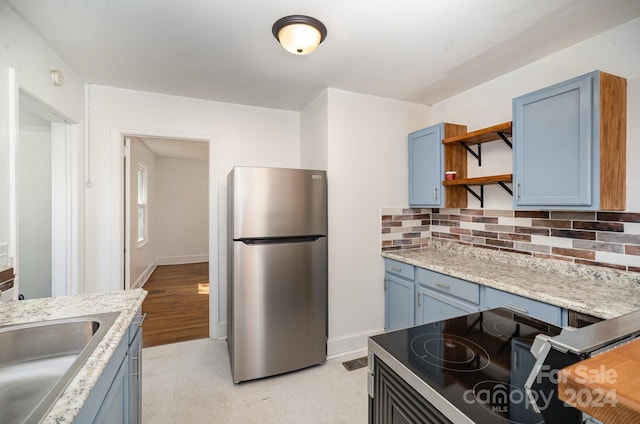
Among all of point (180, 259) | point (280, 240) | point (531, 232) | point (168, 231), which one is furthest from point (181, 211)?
point (531, 232)

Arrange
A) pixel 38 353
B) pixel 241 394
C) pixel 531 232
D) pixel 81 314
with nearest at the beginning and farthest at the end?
pixel 38 353 → pixel 81 314 → pixel 241 394 → pixel 531 232

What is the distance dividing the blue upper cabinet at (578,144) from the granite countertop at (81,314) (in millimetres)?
2321

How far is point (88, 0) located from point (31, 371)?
5.66ft

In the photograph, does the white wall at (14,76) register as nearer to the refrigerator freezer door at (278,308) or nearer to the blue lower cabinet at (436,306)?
the refrigerator freezer door at (278,308)

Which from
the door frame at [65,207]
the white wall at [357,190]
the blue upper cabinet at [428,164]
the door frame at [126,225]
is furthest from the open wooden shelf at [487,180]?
the door frame at [65,207]

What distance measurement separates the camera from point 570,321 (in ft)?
4.67

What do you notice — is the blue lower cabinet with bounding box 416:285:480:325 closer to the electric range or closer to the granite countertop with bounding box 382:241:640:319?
the granite countertop with bounding box 382:241:640:319

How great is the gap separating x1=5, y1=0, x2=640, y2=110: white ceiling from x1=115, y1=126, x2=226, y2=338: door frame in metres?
0.41

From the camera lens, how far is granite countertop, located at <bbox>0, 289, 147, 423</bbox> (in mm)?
660

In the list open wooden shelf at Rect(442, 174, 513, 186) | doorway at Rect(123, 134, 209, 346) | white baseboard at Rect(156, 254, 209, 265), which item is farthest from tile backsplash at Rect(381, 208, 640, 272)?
white baseboard at Rect(156, 254, 209, 265)

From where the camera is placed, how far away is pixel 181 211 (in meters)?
6.64

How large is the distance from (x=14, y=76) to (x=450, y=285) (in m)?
Result: 2.95

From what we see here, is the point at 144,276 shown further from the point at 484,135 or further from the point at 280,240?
the point at 484,135

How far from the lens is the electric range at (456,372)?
2.08 ft
